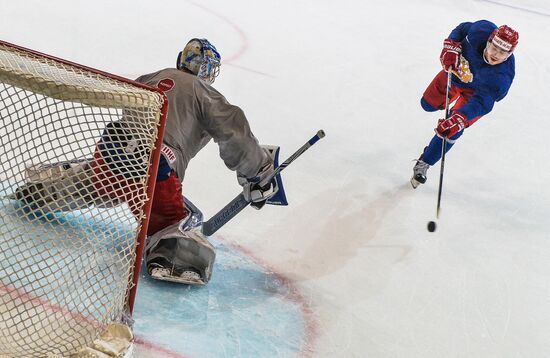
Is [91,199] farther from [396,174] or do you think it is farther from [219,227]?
[396,174]

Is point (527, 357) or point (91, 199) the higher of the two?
point (91, 199)

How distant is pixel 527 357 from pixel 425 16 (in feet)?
15.8

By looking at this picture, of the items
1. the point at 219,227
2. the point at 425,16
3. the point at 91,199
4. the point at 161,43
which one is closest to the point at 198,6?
the point at 161,43

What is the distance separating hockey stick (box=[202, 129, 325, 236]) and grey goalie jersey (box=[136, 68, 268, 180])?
0.56 feet

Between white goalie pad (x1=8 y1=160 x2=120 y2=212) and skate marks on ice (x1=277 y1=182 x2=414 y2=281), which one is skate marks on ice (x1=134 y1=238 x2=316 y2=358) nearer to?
skate marks on ice (x1=277 y1=182 x2=414 y2=281)

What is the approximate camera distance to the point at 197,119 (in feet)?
8.32

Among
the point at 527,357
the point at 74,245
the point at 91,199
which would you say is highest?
the point at 91,199

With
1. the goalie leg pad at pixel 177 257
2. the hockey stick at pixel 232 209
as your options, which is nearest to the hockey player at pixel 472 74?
the hockey stick at pixel 232 209

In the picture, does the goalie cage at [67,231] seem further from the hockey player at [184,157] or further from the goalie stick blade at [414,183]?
the goalie stick blade at [414,183]

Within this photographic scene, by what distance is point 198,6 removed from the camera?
5758mm

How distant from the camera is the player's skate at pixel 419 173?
3574 millimetres

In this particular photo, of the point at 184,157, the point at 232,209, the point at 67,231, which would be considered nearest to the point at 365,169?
the point at 232,209

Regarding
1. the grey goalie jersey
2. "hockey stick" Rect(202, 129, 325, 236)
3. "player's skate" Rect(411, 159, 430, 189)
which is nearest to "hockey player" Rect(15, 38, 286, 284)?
the grey goalie jersey

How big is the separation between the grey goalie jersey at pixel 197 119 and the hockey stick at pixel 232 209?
0.17 m
